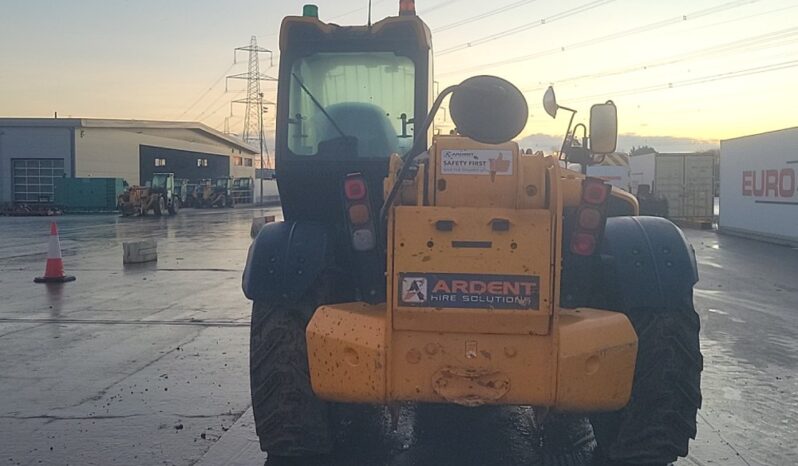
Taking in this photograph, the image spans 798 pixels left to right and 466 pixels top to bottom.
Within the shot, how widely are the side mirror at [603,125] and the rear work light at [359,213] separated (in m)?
1.65

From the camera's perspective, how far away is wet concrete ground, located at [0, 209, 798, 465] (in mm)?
5039

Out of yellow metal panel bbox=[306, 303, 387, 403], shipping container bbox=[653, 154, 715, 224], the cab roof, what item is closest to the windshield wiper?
the cab roof

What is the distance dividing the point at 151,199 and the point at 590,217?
4106cm

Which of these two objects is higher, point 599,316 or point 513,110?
point 513,110

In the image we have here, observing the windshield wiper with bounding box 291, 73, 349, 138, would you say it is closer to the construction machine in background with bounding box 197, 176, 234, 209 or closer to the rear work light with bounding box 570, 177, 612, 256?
the rear work light with bounding box 570, 177, 612, 256

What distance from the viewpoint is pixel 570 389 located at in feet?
12.6

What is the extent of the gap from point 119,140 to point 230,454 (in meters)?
50.2

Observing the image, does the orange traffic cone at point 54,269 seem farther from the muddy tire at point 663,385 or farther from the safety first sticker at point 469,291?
the muddy tire at point 663,385

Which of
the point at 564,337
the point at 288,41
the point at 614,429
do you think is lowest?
the point at 614,429

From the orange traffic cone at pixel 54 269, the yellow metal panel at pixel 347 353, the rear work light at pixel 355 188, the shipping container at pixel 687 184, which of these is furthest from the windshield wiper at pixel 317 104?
the shipping container at pixel 687 184

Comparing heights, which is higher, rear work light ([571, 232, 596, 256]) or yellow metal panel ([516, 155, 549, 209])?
yellow metal panel ([516, 155, 549, 209])

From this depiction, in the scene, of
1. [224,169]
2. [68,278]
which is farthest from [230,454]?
[224,169]

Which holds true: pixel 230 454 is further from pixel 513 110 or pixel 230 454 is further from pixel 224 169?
pixel 224 169

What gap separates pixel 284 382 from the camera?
4.43 m
